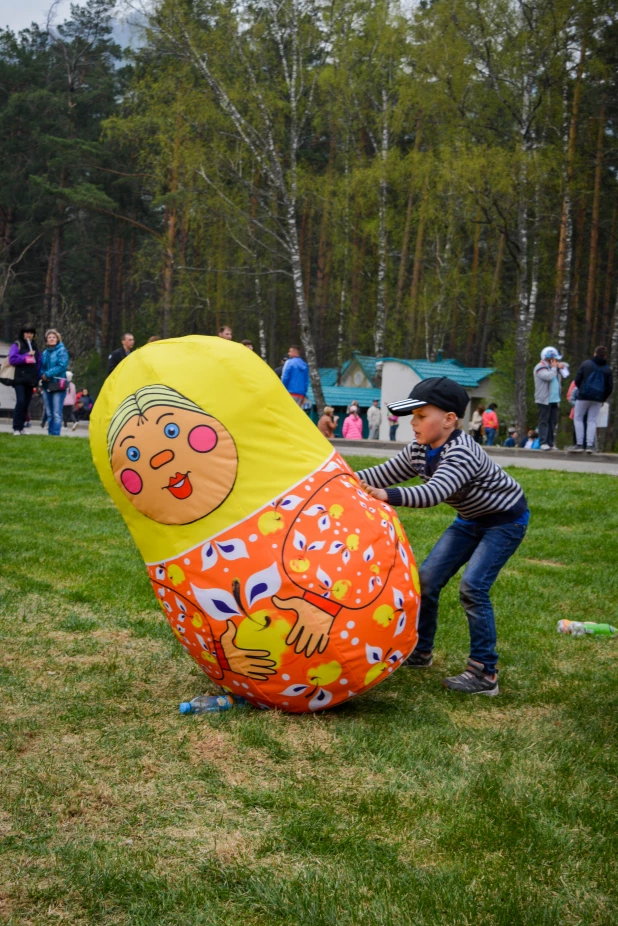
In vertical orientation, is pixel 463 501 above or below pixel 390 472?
below

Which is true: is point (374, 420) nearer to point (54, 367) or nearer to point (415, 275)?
point (415, 275)

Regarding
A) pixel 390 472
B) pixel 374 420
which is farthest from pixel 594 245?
pixel 390 472

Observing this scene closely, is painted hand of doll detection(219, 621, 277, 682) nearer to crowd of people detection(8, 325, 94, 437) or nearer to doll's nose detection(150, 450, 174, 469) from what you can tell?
doll's nose detection(150, 450, 174, 469)

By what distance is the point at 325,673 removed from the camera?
4.99 m

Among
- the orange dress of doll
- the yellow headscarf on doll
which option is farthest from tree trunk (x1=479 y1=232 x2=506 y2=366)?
the orange dress of doll

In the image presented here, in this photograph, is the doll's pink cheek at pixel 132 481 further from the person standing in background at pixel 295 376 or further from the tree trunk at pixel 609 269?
the tree trunk at pixel 609 269

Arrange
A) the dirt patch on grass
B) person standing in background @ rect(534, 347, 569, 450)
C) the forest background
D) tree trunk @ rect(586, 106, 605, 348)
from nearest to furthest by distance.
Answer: the dirt patch on grass, person standing in background @ rect(534, 347, 569, 450), the forest background, tree trunk @ rect(586, 106, 605, 348)

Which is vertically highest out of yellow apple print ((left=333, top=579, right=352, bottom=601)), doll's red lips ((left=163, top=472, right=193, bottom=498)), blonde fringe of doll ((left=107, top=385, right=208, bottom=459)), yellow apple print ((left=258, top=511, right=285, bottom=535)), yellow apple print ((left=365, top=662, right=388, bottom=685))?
blonde fringe of doll ((left=107, top=385, right=208, bottom=459))

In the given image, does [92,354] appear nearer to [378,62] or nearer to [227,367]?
[378,62]

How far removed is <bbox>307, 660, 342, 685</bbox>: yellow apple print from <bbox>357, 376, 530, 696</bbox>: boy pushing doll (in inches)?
37.2

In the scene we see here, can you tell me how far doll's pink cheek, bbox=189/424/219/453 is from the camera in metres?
4.98

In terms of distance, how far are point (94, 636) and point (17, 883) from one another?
3391 mm

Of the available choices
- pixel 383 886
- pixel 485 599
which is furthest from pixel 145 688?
pixel 383 886

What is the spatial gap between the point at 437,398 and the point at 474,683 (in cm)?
A: 167
